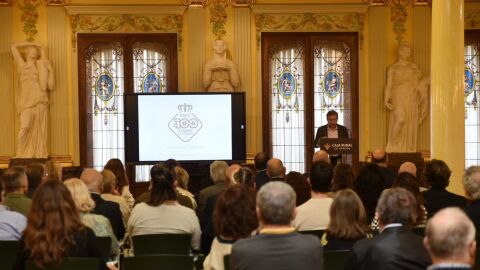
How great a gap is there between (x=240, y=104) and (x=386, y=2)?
3.16 metres

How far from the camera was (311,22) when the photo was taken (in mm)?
13516

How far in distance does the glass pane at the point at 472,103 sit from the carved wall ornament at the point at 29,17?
7.24 m

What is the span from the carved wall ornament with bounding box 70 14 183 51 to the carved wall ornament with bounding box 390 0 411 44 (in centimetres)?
355

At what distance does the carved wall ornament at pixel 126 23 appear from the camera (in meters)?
13.2

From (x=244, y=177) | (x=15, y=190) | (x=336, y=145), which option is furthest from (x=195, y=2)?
(x=15, y=190)

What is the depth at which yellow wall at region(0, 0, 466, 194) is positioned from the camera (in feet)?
43.1

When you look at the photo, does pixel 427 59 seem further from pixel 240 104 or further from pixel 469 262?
pixel 469 262

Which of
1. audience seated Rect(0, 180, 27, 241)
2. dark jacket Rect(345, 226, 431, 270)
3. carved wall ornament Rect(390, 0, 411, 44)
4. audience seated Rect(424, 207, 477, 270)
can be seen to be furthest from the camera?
carved wall ornament Rect(390, 0, 411, 44)

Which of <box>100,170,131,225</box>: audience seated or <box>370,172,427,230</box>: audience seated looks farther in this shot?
<box>100,170,131,225</box>: audience seated

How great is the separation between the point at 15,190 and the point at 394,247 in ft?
10.1

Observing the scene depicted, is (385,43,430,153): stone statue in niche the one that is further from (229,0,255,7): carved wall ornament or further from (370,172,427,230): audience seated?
(370,172,427,230): audience seated

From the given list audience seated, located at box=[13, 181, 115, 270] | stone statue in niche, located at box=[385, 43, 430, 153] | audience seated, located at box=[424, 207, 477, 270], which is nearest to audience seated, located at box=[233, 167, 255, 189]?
audience seated, located at box=[13, 181, 115, 270]

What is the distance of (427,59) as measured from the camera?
44.3 ft

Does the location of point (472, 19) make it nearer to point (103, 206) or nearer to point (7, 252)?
point (103, 206)
